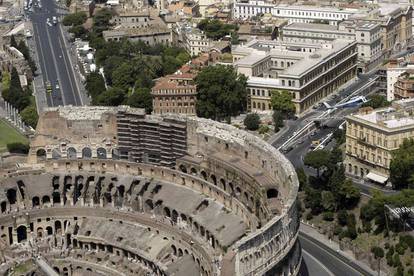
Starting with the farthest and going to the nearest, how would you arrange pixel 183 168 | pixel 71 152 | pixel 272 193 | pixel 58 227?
pixel 71 152
pixel 58 227
pixel 183 168
pixel 272 193

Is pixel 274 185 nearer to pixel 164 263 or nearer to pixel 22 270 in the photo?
pixel 164 263

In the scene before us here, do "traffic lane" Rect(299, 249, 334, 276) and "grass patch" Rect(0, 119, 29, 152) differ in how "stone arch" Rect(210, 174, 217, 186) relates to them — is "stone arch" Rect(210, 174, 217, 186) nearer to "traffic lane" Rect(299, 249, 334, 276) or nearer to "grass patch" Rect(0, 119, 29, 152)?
"traffic lane" Rect(299, 249, 334, 276)

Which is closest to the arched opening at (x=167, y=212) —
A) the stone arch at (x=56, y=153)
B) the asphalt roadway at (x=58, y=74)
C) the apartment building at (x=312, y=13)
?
the stone arch at (x=56, y=153)

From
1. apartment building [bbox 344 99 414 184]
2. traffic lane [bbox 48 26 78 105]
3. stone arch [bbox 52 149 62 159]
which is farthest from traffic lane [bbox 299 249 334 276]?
traffic lane [bbox 48 26 78 105]

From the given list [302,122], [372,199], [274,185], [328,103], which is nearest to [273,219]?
[274,185]

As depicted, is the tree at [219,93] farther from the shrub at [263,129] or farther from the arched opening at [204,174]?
the arched opening at [204,174]

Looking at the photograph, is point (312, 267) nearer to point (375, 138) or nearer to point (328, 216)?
point (328, 216)

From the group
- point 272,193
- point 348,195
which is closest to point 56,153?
point 272,193

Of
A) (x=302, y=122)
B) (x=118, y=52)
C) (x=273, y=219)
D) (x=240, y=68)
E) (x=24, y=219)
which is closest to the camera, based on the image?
(x=273, y=219)
